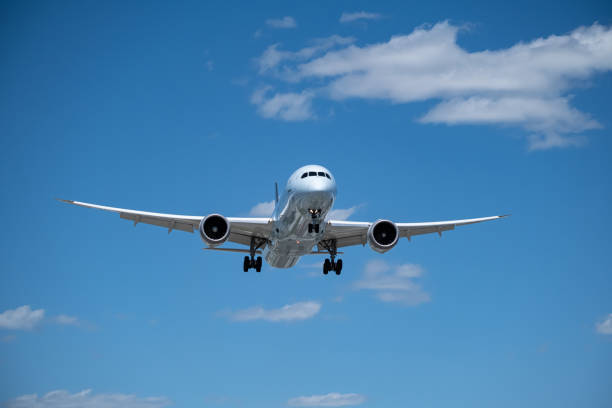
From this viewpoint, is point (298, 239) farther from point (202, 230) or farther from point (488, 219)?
point (488, 219)

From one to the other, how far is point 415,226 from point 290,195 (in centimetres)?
976

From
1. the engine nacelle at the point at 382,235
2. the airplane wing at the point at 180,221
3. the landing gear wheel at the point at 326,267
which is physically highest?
the airplane wing at the point at 180,221

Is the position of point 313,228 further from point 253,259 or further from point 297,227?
point 253,259

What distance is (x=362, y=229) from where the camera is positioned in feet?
126

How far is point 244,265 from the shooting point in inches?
1636

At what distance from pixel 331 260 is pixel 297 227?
24.1ft

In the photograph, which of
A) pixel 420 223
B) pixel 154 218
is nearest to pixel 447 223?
pixel 420 223

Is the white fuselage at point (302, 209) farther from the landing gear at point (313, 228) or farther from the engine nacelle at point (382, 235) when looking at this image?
the engine nacelle at point (382, 235)

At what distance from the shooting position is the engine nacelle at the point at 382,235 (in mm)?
36312

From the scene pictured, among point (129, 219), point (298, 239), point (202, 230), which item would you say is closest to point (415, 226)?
point (298, 239)

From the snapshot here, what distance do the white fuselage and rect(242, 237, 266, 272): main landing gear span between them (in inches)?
104

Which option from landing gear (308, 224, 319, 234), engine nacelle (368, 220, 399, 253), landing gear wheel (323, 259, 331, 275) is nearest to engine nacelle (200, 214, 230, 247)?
landing gear (308, 224, 319, 234)

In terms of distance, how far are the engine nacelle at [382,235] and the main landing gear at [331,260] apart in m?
4.71

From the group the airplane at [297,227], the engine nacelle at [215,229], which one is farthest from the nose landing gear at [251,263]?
the engine nacelle at [215,229]
